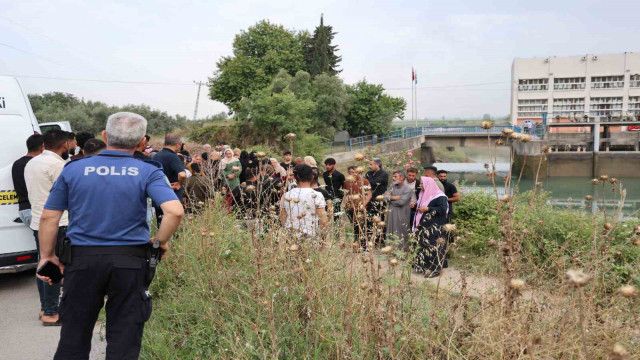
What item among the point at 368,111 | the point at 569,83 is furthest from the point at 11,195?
the point at 569,83

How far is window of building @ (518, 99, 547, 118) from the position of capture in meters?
63.7

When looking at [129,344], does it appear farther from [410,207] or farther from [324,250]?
[410,207]

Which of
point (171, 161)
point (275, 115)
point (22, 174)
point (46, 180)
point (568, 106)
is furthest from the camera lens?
point (568, 106)

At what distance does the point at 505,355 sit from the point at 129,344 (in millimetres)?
2103

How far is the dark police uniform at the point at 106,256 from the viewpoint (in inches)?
107

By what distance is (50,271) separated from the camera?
2.98m

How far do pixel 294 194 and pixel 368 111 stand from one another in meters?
42.7

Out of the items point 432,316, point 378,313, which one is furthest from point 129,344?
point 432,316

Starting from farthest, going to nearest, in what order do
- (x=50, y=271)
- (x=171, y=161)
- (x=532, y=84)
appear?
(x=532, y=84)
(x=171, y=161)
(x=50, y=271)

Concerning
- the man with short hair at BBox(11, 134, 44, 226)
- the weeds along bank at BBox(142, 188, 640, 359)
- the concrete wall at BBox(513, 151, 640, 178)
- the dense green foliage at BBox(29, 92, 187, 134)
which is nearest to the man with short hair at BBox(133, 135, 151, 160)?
the man with short hair at BBox(11, 134, 44, 226)

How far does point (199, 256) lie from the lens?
15.7 feet

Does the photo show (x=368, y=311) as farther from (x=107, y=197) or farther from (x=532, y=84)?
(x=532, y=84)

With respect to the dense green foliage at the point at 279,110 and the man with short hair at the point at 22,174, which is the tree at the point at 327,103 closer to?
the dense green foliage at the point at 279,110

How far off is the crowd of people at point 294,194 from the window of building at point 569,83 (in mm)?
63351
